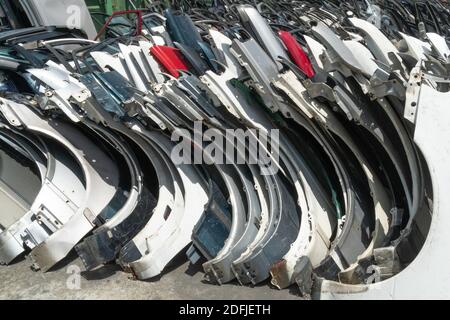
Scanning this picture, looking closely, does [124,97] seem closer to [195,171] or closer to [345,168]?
[195,171]

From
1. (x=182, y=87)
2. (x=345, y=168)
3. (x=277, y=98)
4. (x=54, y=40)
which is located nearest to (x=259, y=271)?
(x=345, y=168)

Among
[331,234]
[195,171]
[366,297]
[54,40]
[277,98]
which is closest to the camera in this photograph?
[366,297]

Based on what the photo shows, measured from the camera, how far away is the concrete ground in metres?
2.42

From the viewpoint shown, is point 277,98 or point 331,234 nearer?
point 277,98

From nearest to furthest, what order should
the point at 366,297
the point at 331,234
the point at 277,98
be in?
the point at 366,297, the point at 277,98, the point at 331,234

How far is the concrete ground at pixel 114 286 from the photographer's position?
2.42 meters

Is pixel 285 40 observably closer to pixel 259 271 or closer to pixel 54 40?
pixel 259 271

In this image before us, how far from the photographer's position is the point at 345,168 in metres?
2.41

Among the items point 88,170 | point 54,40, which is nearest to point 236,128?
point 88,170

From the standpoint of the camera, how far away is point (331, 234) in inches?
97.8

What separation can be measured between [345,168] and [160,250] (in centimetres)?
101

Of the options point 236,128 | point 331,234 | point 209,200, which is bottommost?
point 331,234

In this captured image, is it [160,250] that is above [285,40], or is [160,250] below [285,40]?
below

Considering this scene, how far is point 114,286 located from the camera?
2555mm
